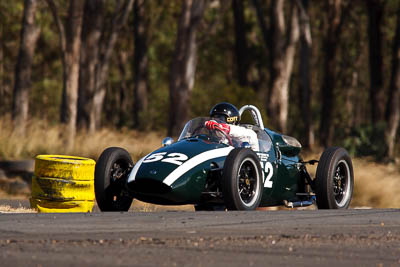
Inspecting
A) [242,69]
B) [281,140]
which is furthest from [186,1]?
[281,140]

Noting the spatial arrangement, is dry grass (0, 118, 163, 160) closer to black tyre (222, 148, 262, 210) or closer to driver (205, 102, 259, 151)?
driver (205, 102, 259, 151)

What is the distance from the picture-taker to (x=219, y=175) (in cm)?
1091

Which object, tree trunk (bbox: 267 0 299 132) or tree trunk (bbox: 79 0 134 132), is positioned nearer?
tree trunk (bbox: 267 0 299 132)

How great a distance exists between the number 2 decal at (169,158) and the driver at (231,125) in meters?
1.13

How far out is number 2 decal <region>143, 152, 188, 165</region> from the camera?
1055 centimetres

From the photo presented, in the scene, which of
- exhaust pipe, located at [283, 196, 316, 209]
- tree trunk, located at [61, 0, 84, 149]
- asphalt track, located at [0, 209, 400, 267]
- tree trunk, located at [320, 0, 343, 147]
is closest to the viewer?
asphalt track, located at [0, 209, 400, 267]

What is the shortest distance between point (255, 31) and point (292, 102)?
7.16 meters

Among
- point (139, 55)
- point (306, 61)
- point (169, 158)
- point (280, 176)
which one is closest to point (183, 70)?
point (306, 61)

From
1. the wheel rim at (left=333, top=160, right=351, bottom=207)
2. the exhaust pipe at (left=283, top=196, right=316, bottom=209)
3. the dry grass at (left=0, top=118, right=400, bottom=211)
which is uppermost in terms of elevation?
the wheel rim at (left=333, top=160, right=351, bottom=207)

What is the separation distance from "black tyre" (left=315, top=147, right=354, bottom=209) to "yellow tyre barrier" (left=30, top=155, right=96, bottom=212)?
2968mm

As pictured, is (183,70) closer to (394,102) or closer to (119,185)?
(394,102)

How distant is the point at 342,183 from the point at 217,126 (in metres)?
2.17

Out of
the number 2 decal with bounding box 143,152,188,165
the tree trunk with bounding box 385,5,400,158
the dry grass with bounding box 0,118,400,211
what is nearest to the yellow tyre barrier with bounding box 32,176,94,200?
the number 2 decal with bounding box 143,152,188,165

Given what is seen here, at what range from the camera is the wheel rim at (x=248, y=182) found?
1089 cm
